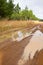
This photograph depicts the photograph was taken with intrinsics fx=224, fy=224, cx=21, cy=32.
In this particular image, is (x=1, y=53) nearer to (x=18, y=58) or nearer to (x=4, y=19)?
(x=18, y=58)

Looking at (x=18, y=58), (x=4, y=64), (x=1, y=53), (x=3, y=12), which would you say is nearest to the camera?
(x=4, y=64)

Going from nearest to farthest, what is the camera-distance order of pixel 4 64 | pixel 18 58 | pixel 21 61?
pixel 4 64 → pixel 21 61 → pixel 18 58

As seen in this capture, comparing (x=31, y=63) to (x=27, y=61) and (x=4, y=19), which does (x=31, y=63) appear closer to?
(x=27, y=61)

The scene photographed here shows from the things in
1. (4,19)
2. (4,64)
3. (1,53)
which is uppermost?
(4,19)

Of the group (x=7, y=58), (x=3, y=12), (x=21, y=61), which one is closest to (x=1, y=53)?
(x=7, y=58)

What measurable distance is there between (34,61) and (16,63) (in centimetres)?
104

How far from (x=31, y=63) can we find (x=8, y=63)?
1.08 metres

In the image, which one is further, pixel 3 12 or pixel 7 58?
pixel 3 12

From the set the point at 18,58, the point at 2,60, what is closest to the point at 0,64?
the point at 2,60

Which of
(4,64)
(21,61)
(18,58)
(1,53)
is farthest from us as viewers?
(1,53)

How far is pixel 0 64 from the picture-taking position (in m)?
10.0

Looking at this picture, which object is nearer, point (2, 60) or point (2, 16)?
point (2, 60)

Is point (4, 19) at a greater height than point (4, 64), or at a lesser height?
greater

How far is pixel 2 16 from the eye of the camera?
5028cm
